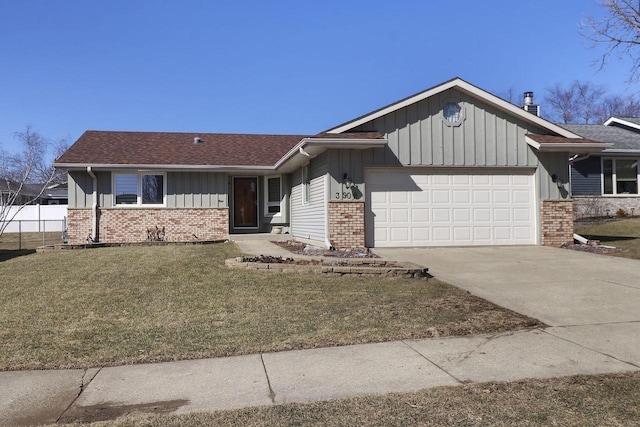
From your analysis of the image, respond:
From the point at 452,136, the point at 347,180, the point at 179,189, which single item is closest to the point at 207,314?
the point at 347,180

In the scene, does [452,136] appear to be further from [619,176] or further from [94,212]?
[619,176]

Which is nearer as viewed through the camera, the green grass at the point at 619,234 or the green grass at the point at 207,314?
the green grass at the point at 207,314

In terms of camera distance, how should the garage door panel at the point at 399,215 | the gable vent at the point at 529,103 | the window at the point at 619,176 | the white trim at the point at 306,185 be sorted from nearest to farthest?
the garage door panel at the point at 399,215 < the white trim at the point at 306,185 < the gable vent at the point at 529,103 < the window at the point at 619,176

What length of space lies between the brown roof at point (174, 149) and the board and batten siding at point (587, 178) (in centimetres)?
1269

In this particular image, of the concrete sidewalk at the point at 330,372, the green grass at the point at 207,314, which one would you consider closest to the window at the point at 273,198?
the green grass at the point at 207,314

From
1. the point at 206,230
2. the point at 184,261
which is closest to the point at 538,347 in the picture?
the point at 184,261

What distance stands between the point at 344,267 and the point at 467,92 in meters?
7.32

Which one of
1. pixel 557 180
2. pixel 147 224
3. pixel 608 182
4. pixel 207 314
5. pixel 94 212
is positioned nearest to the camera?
pixel 207 314

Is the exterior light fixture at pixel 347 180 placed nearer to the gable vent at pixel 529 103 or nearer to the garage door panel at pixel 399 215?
the garage door panel at pixel 399 215

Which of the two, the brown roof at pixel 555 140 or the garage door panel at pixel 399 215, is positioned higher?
the brown roof at pixel 555 140

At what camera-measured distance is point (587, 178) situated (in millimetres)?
21641

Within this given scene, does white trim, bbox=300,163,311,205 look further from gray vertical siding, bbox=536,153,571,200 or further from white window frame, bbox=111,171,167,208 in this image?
gray vertical siding, bbox=536,153,571,200

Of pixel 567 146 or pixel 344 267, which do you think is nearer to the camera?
pixel 344 267

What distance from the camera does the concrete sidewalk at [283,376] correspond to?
12.4 ft
